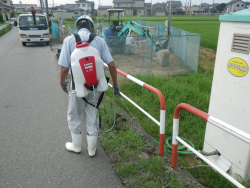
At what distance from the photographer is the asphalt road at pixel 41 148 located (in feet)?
9.68

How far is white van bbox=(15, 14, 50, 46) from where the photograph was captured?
16281 millimetres

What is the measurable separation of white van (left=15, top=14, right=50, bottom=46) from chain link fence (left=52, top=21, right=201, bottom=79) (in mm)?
9326

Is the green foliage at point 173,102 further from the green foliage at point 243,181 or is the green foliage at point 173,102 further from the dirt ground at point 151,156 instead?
the green foliage at point 243,181

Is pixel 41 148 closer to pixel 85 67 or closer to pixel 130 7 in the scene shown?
pixel 85 67

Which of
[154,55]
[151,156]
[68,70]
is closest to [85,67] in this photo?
[68,70]

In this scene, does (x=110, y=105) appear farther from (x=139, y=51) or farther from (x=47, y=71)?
(x=47, y=71)

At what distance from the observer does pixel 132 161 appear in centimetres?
325

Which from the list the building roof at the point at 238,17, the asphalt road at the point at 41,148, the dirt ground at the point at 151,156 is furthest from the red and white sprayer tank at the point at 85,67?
the building roof at the point at 238,17

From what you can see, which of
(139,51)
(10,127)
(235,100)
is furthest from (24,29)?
(235,100)

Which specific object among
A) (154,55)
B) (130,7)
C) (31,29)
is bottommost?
(154,55)

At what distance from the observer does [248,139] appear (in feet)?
6.07

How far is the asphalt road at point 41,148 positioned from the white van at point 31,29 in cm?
1050

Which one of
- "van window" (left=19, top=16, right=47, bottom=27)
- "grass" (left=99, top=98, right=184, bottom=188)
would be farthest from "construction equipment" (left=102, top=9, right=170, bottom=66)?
"van window" (left=19, top=16, right=47, bottom=27)

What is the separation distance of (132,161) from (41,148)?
4.85ft
